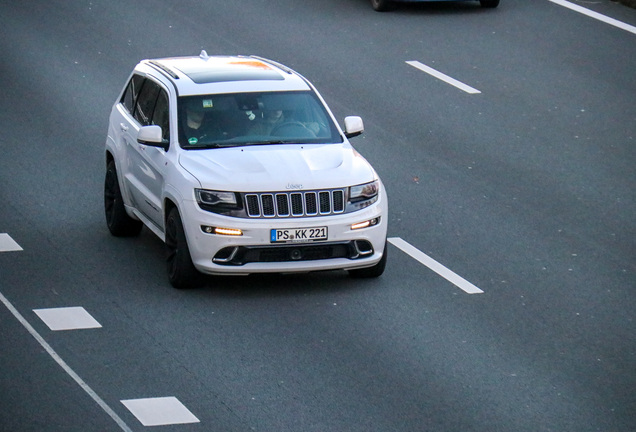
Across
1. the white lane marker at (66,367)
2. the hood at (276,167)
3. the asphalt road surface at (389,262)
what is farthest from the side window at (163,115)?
the white lane marker at (66,367)

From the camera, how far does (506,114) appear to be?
1872 cm

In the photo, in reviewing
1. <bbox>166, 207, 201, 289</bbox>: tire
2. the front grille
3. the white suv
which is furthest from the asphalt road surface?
the front grille

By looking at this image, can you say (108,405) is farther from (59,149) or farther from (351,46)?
(351,46)

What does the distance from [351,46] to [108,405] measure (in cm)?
1306

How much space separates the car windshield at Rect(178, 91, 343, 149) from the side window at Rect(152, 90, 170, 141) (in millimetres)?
183

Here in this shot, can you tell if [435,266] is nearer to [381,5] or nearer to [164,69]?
[164,69]

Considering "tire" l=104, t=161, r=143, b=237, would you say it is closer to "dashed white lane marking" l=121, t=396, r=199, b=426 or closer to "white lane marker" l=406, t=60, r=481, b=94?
"dashed white lane marking" l=121, t=396, r=199, b=426

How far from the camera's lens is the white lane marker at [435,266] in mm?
12570

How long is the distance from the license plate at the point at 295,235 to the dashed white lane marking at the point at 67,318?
64.1 inches

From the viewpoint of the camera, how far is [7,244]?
13516 millimetres

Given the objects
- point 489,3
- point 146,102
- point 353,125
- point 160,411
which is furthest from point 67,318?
point 489,3

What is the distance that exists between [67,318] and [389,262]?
3.21 meters

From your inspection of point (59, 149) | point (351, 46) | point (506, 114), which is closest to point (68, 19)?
point (351, 46)

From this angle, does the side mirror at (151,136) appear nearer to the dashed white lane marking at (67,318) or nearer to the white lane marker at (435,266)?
the dashed white lane marking at (67,318)
